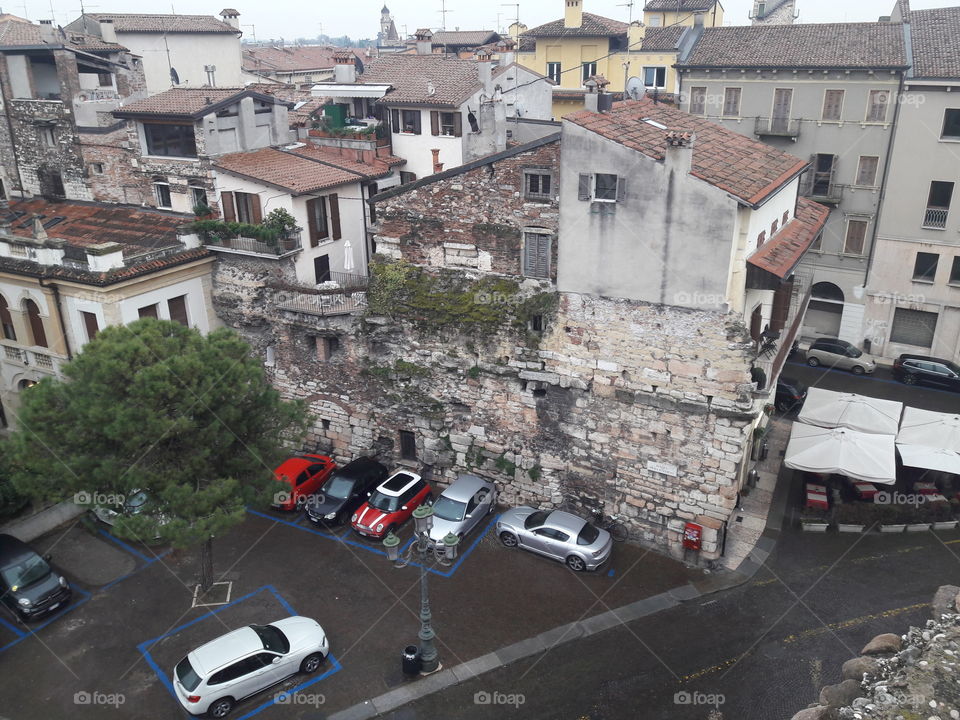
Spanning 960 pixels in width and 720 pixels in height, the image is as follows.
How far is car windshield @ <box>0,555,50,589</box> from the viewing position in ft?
72.0

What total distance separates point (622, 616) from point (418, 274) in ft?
43.2

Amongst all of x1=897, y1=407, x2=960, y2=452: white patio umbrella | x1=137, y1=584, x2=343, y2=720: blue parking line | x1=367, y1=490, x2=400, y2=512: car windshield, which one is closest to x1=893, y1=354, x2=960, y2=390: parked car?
x1=897, y1=407, x2=960, y2=452: white patio umbrella

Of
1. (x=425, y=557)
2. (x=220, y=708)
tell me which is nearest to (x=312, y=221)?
(x=425, y=557)

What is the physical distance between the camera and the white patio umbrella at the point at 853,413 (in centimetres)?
2812

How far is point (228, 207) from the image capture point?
29781mm

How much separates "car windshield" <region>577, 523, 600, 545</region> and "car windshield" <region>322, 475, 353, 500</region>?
27.7 feet

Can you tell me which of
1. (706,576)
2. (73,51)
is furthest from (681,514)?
(73,51)

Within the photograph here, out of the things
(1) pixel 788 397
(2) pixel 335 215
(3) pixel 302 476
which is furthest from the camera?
(1) pixel 788 397

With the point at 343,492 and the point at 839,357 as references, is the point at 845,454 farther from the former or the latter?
the point at 343,492

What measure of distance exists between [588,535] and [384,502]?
7.19 meters

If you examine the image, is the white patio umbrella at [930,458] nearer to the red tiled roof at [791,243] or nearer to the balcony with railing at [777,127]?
the red tiled roof at [791,243]

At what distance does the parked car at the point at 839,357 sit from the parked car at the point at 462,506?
21529 millimetres

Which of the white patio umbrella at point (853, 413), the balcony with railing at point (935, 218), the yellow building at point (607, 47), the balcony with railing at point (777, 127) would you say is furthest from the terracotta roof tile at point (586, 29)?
the white patio umbrella at point (853, 413)

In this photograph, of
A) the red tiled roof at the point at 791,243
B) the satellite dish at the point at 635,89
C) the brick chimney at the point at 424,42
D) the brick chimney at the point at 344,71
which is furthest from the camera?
the brick chimney at the point at 424,42
